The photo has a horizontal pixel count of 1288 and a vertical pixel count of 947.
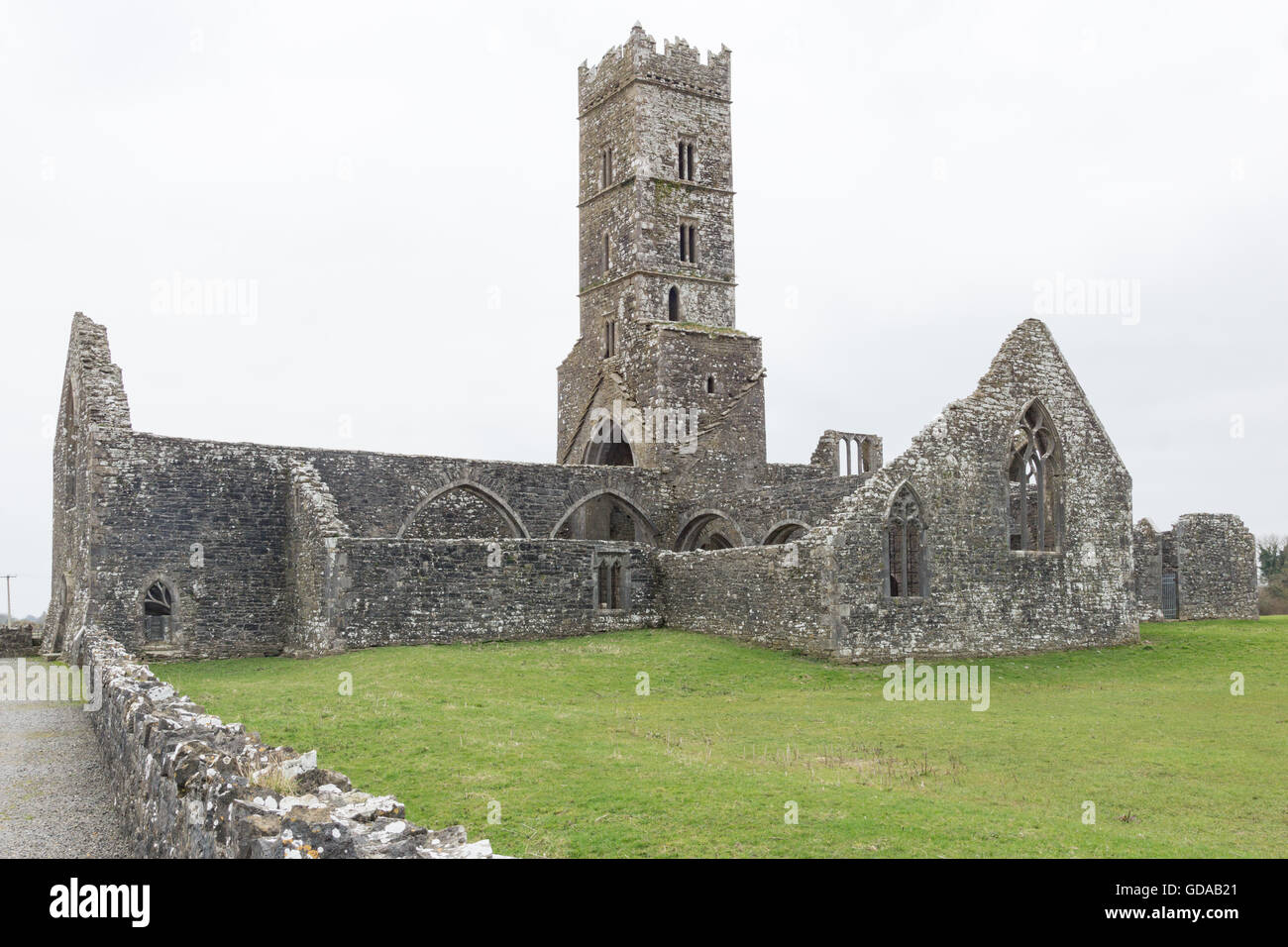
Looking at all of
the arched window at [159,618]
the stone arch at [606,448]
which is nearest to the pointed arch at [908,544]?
the arched window at [159,618]

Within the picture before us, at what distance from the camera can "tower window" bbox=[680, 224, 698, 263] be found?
4041 centimetres

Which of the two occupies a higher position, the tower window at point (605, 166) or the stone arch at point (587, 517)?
the tower window at point (605, 166)

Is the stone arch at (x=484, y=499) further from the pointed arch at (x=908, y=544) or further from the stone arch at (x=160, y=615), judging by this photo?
the pointed arch at (x=908, y=544)

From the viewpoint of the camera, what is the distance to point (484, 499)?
31.7 metres

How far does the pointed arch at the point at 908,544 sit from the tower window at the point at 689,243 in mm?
19587

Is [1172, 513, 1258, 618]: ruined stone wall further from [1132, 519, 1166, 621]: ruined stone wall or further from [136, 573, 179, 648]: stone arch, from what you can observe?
[136, 573, 179, 648]: stone arch

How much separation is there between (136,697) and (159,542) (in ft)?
48.3

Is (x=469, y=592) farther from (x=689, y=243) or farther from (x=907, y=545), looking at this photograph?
(x=689, y=243)

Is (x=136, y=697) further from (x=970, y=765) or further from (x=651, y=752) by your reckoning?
(x=970, y=765)

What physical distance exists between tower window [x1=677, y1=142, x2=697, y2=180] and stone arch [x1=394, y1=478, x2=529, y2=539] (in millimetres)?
15123

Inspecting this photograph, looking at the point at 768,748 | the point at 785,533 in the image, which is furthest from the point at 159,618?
the point at 768,748

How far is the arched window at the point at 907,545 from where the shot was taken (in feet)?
74.5

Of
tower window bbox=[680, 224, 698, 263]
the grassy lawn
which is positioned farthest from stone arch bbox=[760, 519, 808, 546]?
tower window bbox=[680, 224, 698, 263]
